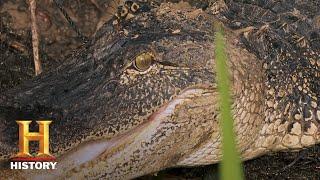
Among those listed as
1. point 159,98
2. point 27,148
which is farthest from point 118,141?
point 27,148

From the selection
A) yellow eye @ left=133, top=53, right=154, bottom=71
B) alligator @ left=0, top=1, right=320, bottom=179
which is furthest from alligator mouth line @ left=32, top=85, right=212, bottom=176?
yellow eye @ left=133, top=53, right=154, bottom=71

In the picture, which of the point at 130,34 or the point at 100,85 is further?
the point at 130,34

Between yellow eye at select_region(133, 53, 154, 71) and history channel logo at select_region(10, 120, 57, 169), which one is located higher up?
yellow eye at select_region(133, 53, 154, 71)

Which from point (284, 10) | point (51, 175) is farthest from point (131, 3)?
point (284, 10)

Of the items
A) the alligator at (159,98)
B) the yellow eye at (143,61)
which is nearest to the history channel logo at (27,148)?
the alligator at (159,98)

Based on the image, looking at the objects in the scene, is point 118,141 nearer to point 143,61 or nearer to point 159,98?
point 159,98

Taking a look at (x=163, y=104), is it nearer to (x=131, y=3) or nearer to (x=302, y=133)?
(x=131, y=3)

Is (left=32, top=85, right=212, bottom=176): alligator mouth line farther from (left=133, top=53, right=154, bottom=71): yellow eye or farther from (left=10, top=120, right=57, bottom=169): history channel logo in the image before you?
(left=133, top=53, right=154, bottom=71): yellow eye
